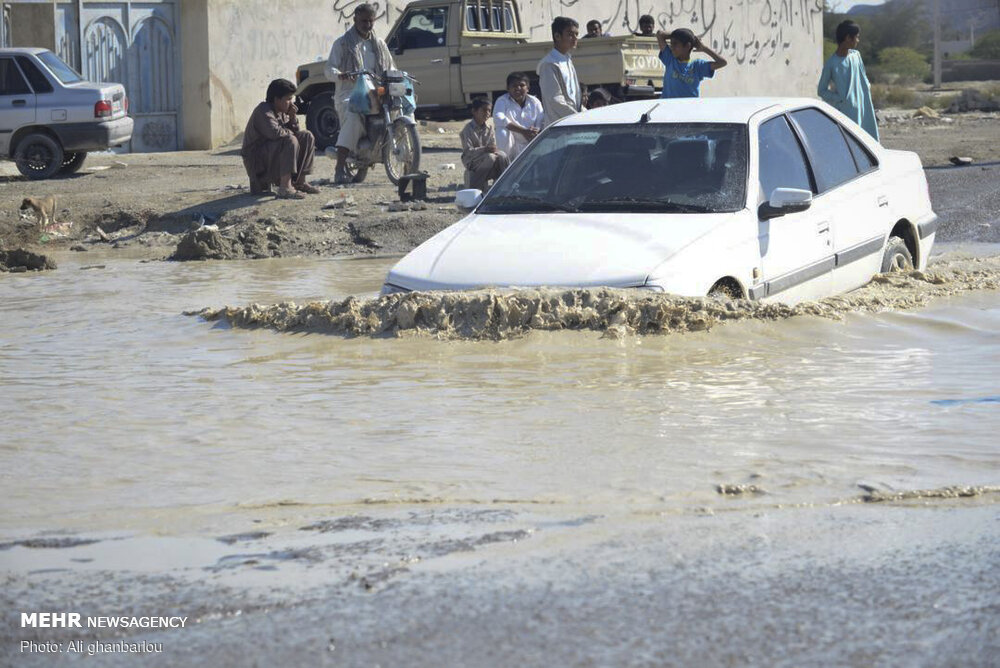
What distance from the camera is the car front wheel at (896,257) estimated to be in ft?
27.3

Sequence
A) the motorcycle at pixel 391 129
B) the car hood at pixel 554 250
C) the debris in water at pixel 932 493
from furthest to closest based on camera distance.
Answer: the motorcycle at pixel 391 129 → the car hood at pixel 554 250 → the debris in water at pixel 932 493

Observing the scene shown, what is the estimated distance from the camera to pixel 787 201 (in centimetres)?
707

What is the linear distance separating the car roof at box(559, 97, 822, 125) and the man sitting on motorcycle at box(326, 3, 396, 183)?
617cm

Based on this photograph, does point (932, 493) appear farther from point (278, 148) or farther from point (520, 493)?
point (278, 148)

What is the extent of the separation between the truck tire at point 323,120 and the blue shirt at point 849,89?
10340 millimetres

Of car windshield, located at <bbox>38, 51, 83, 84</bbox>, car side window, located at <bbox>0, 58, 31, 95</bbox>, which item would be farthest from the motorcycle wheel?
car side window, located at <bbox>0, 58, 31, 95</bbox>

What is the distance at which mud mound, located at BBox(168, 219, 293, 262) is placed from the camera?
11.8 meters

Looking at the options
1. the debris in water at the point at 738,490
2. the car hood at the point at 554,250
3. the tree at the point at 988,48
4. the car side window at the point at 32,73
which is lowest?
the debris in water at the point at 738,490

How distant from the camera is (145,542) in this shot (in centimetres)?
413

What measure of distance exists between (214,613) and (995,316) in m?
5.78

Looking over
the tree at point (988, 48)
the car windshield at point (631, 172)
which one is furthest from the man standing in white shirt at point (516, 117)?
the tree at point (988, 48)

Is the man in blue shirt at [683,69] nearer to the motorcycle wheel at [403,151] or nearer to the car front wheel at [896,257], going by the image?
the car front wheel at [896,257]

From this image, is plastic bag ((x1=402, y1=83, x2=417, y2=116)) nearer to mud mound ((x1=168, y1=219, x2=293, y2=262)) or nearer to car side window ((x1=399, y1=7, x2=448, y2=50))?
mud mound ((x1=168, y1=219, x2=293, y2=262))

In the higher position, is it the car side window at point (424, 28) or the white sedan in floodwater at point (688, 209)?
the car side window at point (424, 28)
